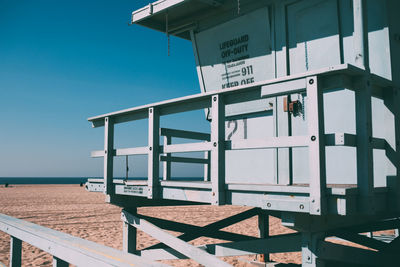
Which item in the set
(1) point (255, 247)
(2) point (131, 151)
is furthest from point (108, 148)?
(1) point (255, 247)

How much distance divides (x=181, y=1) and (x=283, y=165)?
9.36 feet

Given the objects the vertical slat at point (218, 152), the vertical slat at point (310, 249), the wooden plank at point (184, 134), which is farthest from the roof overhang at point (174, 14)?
the vertical slat at point (310, 249)

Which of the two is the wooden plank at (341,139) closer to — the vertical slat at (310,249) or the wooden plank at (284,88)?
the wooden plank at (284,88)

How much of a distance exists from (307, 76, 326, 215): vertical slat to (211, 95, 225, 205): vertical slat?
3.31 ft

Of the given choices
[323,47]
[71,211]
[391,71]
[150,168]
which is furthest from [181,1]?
[71,211]

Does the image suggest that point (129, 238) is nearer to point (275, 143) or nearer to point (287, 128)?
point (287, 128)

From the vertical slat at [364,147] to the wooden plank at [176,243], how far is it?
1228 millimetres

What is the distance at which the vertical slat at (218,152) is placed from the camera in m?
3.68

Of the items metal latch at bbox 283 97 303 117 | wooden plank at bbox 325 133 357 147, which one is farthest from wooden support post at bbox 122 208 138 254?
wooden plank at bbox 325 133 357 147

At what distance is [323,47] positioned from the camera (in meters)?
4.84

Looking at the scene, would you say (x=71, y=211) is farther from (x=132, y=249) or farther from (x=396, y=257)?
(x=396, y=257)

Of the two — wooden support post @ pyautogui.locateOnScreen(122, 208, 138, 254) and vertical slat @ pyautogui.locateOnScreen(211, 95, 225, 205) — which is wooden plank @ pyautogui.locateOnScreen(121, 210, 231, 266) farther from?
vertical slat @ pyautogui.locateOnScreen(211, 95, 225, 205)

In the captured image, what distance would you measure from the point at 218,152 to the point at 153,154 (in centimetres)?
111

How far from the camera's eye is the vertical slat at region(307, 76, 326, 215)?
2.85 metres
